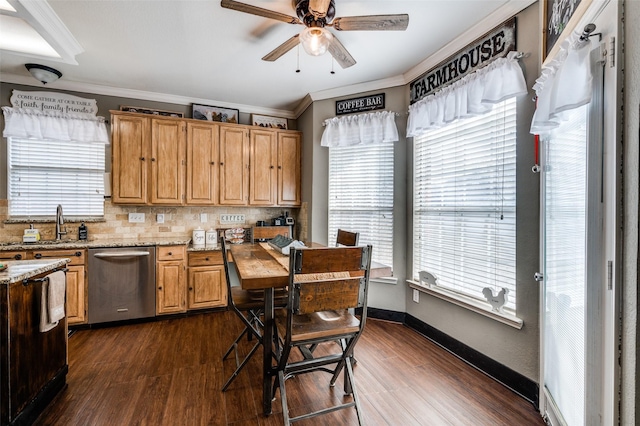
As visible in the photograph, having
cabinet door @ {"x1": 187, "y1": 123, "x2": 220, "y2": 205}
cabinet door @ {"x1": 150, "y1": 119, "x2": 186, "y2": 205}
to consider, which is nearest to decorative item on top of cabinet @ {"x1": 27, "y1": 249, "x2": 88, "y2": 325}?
cabinet door @ {"x1": 150, "y1": 119, "x2": 186, "y2": 205}

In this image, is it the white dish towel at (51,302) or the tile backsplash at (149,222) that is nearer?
the white dish towel at (51,302)

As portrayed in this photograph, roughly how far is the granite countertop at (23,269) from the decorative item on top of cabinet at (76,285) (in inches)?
49.5

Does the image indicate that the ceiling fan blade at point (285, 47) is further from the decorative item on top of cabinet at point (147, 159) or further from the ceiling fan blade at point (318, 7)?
the decorative item on top of cabinet at point (147, 159)

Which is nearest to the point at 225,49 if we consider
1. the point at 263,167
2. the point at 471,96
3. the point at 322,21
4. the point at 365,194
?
the point at 322,21

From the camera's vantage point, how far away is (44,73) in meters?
2.90

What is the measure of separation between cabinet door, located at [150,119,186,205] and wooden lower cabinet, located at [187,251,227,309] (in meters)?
0.79

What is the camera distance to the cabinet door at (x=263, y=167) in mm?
3908

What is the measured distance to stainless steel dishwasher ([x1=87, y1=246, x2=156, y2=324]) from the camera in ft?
9.93

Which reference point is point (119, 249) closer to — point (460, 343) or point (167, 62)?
point (167, 62)

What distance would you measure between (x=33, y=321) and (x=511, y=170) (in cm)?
327

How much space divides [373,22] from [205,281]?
3.19 meters

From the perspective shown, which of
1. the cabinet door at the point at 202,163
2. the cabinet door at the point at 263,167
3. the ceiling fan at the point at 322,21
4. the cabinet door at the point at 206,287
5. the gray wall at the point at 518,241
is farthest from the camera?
the cabinet door at the point at 263,167

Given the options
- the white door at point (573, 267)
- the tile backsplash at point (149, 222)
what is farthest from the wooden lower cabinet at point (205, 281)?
the white door at point (573, 267)

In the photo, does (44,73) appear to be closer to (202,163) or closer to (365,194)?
(202,163)
